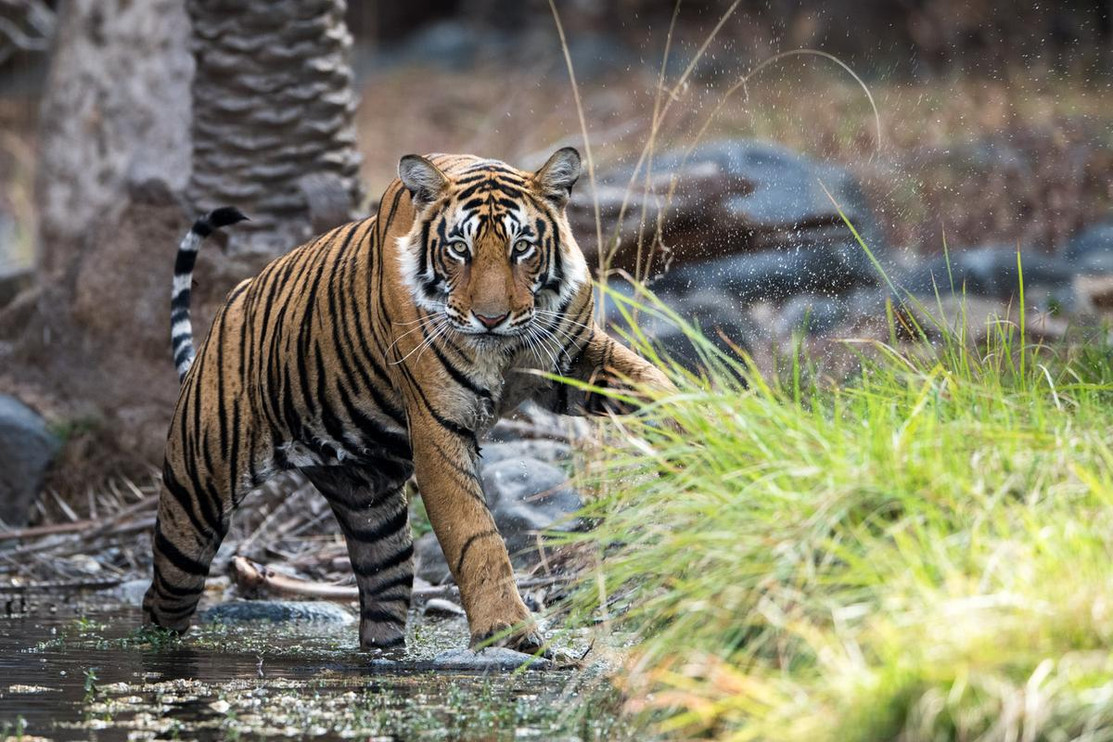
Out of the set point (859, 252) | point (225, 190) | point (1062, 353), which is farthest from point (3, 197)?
point (1062, 353)

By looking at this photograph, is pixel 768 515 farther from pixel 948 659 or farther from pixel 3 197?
pixel 3 197

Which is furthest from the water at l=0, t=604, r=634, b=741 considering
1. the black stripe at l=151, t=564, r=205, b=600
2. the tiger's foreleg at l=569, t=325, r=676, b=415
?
the tiger's foreleg at l=569, t=325, r=676, b=415

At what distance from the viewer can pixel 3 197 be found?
1650 centimetres

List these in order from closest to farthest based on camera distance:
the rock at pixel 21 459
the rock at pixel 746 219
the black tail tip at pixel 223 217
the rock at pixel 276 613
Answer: the black tail tip at pixel 223 217 → the rock at pixel 276 613 → the rock at pixel 21 459 → the rock at pixel 746 219

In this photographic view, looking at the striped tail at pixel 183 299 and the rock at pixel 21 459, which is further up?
the striped tail at pixel 183 299

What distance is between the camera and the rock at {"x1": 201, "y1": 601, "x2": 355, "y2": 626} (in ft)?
19.3

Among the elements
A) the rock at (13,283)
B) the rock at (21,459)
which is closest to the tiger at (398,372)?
the rock at (21,459)

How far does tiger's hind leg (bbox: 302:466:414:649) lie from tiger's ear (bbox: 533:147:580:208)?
1233 millimetres

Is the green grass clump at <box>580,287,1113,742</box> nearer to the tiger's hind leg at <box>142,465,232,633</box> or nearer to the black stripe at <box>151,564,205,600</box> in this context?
the tiger's hind leg at <box>142,465,232,633</box>

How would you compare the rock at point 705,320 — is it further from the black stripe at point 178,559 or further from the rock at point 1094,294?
the black stripe at point 178,559

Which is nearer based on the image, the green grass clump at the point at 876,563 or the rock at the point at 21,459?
the green grass clump at the point at 876,563

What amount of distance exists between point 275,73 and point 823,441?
5425 mm

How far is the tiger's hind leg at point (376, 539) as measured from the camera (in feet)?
17.5

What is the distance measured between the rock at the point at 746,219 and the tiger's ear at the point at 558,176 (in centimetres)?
362
